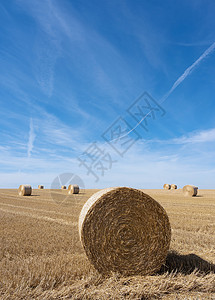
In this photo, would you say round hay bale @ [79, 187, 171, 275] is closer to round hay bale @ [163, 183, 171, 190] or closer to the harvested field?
the harvested field

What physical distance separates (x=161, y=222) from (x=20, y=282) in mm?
2526

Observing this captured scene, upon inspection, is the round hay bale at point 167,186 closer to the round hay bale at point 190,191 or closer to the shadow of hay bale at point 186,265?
the round hay bale at point 190,191

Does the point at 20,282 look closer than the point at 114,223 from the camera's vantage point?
Yes

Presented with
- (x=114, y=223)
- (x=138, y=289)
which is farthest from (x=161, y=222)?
(x=138, y=289)

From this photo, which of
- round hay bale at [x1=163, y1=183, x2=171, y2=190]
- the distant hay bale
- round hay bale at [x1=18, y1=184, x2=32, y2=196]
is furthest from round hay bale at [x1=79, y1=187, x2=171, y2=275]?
round hay bale at [x1=163, y1=183, x2=171, y2=190]

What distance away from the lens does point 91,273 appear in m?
4.22

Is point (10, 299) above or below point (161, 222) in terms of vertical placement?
below

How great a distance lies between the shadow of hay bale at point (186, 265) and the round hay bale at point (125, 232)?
0.97ft

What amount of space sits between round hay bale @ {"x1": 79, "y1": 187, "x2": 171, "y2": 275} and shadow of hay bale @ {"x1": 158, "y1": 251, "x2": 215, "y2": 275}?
29cm

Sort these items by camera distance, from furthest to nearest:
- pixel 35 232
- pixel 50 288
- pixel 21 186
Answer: pixel 21 186
pixel 35 232
pixel 50 288

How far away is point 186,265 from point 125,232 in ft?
4.63

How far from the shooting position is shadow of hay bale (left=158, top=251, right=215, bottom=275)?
451 cm

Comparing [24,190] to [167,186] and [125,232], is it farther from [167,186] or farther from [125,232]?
[167,186]

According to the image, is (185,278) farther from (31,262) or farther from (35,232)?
(35,232)
